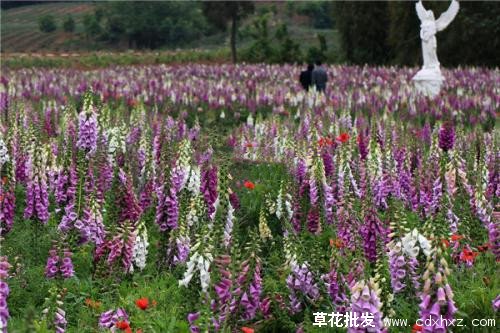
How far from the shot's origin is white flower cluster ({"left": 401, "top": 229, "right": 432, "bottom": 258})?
502 cm

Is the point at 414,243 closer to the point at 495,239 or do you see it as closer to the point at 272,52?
the point at 495,239

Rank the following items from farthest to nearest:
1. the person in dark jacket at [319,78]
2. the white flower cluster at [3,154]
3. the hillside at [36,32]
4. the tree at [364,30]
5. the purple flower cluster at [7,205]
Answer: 1. the hillside at [36,32]
2. the tree at [364,30]
3. the person in dark jacket at [319,78]
4. the white flower cluster at [3,154]
5. the purple flower cluster at [7,205]

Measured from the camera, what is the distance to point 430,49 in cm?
2417

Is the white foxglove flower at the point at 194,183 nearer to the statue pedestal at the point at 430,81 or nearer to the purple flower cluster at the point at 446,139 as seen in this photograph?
the purple flower cluster at the point at 446,139

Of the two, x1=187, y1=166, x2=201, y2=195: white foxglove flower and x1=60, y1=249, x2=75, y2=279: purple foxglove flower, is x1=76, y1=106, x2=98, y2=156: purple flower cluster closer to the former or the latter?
x1=187, y1=166, x2=201, y2=195: white foxglove flower

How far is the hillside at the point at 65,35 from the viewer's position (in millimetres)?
79125

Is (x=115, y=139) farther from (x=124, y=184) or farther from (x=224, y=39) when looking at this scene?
(x=224, y=39)

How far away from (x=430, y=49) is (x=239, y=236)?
723 inches

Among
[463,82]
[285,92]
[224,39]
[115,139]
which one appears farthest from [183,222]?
[224,39]

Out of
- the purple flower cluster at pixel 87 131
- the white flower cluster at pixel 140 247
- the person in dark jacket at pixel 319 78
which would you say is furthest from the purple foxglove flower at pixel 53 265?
the person in dark jacket at pixel 319 78

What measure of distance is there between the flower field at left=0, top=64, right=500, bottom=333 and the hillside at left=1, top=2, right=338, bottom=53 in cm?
5914

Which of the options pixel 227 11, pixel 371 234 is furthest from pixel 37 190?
pixel 227 11

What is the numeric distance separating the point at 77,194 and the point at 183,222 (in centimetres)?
157

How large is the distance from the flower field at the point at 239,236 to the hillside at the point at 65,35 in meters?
59.1
